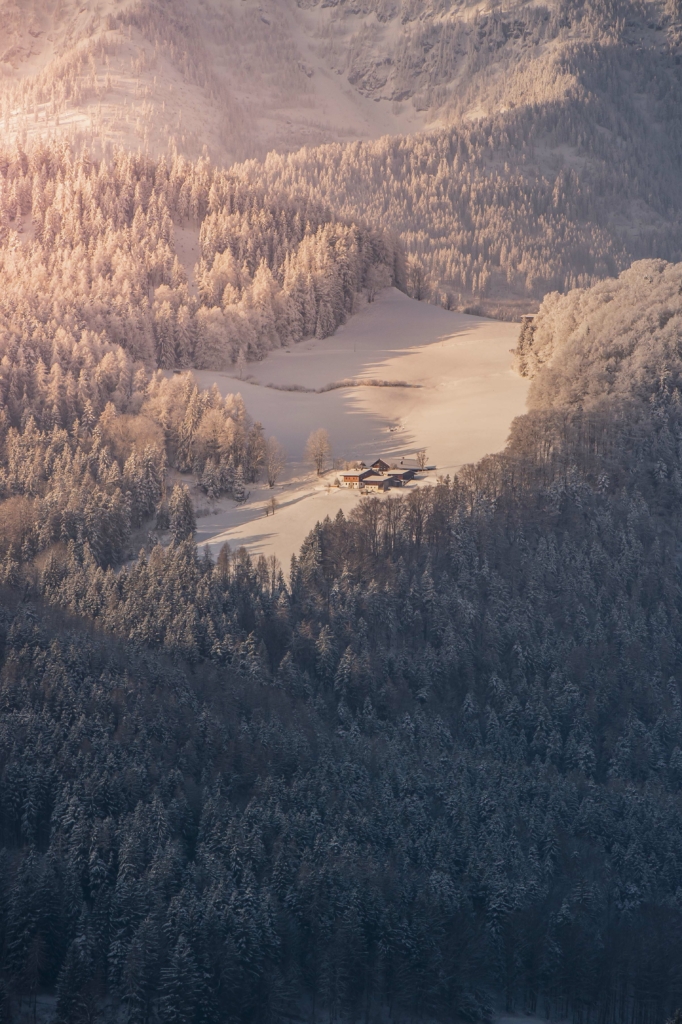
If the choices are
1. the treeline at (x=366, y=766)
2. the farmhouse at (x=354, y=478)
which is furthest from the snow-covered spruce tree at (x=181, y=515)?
the farmhouse at (x=354, y=478)

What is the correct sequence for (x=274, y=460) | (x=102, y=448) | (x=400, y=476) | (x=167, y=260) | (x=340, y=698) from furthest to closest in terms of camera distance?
(x=167, y=260), (x=274, y=460), (x=102, y=448), (x=400, y=476), (x=340, y=698)

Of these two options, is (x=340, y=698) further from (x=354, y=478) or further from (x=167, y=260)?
(x=167, y=260)

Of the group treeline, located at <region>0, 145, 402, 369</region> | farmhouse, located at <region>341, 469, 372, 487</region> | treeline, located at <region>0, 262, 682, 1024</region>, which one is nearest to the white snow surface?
farmhouse, located at <region>341, 469, 372, 487</region>

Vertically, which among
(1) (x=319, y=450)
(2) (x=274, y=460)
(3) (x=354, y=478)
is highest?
(1) (x=319, y=450)

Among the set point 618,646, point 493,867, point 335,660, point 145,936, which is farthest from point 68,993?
point 618,646

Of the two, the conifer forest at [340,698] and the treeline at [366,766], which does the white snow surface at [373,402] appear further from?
the treeline at [366,766]

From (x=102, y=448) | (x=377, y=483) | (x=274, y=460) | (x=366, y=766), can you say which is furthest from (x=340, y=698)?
(x=102, y=448)
